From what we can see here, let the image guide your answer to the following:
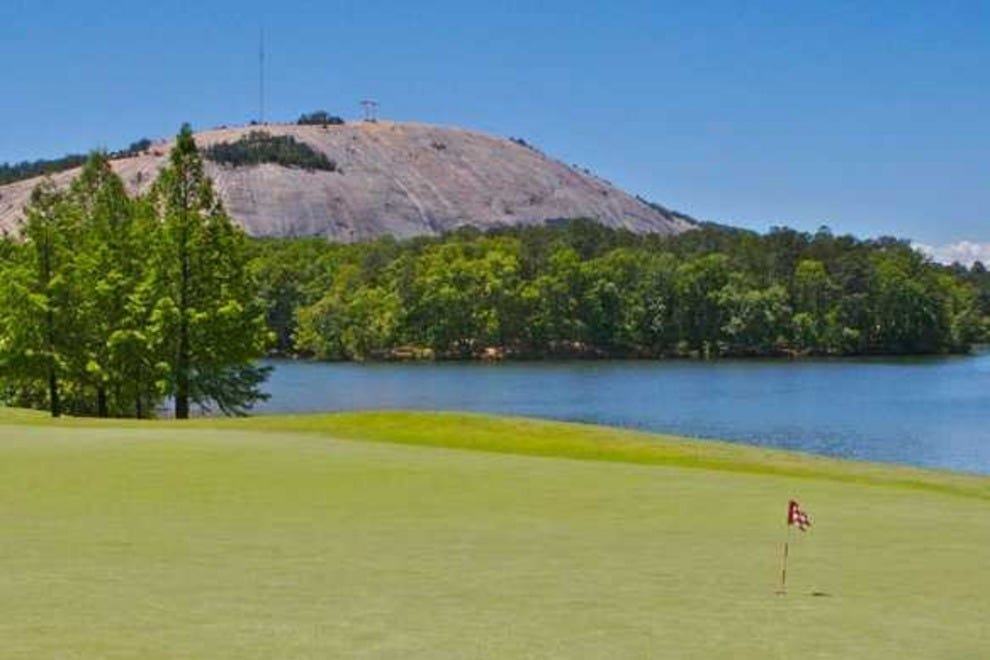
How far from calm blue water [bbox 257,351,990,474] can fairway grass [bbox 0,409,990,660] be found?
3458cm

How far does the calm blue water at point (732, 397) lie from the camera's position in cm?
6590

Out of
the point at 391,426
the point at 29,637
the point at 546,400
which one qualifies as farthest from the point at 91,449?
the point at 546,400

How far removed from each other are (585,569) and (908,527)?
6.24 metres

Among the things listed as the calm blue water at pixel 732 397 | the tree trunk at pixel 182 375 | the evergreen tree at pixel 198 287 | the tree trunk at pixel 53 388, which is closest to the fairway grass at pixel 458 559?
the tree trunk at pixel 53 388

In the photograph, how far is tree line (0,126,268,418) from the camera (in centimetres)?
6084

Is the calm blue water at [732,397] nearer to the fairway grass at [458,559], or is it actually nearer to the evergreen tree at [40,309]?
the evergreen tree at [40,309]

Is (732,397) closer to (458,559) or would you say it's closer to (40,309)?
(40,309)

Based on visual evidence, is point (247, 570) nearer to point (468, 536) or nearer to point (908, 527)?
point (468, 536)

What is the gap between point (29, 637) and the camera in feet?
31.8

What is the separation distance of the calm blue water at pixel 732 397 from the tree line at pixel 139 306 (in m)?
22.7

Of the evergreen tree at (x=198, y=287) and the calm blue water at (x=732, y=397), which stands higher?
the evergreen tree at (x=198, y=287)

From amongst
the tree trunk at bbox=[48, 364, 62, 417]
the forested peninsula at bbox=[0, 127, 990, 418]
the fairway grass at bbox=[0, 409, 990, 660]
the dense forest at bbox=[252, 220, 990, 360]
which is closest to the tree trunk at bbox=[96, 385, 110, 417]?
the tree trunk at bbox=[48, 364, 62, 417]

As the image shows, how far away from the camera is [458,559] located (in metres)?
14.3

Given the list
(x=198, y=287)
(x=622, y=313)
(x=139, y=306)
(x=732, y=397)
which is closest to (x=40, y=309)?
(x=139, y=306)
